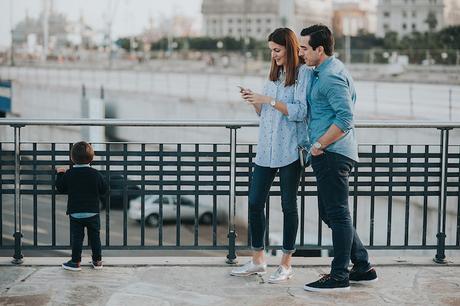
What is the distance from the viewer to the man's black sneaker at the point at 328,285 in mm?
5410

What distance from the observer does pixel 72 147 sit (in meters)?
6.09

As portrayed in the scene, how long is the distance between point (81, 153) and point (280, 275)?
180 cm

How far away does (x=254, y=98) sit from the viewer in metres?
5.39

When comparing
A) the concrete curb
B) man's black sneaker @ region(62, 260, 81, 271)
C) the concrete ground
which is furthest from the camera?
the concrete curb

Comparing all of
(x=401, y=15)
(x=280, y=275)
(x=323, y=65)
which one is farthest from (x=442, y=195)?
(x=401, y=15)

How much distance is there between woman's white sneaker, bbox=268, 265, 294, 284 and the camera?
18.5ft

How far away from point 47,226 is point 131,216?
3.31 meters

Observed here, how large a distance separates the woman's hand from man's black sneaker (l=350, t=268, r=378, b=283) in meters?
1.45

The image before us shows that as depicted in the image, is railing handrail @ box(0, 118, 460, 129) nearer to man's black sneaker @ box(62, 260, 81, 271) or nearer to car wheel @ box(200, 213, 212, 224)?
man's black sneaker @ box(62, 260, 81, 271)

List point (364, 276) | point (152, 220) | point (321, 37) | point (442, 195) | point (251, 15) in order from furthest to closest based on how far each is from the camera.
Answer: point (251, 15) < point (152, 220) < point (442, 195) < point (364, 276) < point (321, 37)

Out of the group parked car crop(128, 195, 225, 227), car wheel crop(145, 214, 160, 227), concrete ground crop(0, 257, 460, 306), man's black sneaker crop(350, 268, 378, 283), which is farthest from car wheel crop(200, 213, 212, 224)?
man's black sneaker crop(350, 268, 378, 283)

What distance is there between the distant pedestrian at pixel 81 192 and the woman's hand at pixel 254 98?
4.48 ft

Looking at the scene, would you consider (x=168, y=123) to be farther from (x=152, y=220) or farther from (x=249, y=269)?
(x=152, y=220)

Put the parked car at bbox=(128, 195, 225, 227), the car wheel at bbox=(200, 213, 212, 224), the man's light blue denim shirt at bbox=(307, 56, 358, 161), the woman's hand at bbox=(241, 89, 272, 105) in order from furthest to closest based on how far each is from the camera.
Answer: the car wheel at bbox=(200, 213, 212, 224) → the parked car at bbox=(128, 195, 225, 227) → the woman's hand at bbox=(241, 89, 272, 105) → the man's light blue denim shirt at bbox=(307, 56, 358, 161)
